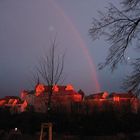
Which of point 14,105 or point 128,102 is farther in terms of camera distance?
point 14,105

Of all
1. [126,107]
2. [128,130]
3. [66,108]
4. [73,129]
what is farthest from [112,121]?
[66,108]

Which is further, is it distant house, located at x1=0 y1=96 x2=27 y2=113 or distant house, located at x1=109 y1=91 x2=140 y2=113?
distant house, located at x1=0 y1=96 x2=27 y2=113

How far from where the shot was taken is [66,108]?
31719mm

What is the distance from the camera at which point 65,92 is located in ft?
204

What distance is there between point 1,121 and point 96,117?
8.09 meters

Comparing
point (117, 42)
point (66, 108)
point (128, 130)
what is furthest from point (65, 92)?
point (117, 42)

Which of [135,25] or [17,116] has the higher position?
[135,25]

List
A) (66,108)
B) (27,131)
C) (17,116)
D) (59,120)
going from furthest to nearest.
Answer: (66,108), (17,116), (59,120), (27,131)

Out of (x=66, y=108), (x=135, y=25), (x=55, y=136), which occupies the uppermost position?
(x=135, y=25)

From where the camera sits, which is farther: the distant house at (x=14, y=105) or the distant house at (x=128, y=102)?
the distant house at (x=14, y=105)

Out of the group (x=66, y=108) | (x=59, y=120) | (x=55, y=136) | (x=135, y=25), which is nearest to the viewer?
(x=135, y=25)

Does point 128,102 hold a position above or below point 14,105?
below

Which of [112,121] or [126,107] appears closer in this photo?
[112,121]

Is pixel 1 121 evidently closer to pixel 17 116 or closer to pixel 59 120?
pixel 17 116
